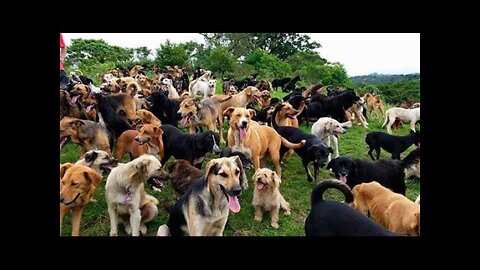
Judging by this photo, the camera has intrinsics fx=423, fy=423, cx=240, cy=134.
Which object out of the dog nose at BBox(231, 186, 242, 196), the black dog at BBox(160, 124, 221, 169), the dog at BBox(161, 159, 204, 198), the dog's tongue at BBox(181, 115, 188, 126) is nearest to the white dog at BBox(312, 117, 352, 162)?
the dog's tongue at BBox(181, 115, 188, 126)

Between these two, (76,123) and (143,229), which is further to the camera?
(76,123)

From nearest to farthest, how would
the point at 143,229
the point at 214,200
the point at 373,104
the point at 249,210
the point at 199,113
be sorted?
the point at 214,200, the point at 143,229, the point at 249,210, the point at 199,113, the point at 373,104

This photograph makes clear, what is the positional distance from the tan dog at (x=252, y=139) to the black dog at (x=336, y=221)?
116 inches

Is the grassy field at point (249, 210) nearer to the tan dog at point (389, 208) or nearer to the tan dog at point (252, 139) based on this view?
the tan dog at point (252, 139)

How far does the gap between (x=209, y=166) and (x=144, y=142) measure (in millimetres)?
2465

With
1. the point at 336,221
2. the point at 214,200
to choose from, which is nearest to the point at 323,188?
the point at 336,221

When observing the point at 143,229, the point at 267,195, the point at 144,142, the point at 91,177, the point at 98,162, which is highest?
the point at 144,142

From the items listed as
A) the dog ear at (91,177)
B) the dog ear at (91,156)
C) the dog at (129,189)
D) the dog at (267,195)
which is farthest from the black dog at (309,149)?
the dog ear at (91,177)

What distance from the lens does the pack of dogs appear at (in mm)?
5156

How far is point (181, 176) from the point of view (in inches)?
263

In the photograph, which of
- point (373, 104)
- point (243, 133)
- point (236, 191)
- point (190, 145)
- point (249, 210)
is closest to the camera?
point (236, 191)

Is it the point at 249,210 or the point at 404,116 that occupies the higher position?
the point at 404,116

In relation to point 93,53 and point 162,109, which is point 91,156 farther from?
point 93,53
